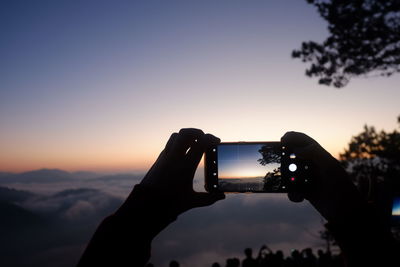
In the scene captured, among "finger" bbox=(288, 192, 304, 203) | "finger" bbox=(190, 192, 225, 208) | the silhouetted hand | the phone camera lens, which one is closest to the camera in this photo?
the silhouetted hand

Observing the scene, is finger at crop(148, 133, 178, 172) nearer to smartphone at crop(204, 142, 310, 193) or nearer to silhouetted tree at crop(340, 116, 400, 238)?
smartphone at crop(204, 142, 310, 193)

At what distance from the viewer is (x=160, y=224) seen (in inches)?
37.4

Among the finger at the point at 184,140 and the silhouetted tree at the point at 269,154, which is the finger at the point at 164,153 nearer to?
the finger at the point at 184,140

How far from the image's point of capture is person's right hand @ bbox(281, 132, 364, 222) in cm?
108

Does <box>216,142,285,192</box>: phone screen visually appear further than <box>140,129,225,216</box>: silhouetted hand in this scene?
Yes

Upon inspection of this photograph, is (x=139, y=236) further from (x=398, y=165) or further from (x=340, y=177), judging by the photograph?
(x=398, y=165)

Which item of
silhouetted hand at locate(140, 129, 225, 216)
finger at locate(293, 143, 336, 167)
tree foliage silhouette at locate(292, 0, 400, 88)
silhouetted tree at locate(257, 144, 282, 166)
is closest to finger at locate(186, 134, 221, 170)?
silhouetted hand at locate(140, 129, 225, 216)

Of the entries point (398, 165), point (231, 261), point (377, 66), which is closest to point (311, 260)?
point (231, 261)

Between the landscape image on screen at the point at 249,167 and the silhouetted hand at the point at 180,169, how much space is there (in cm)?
82

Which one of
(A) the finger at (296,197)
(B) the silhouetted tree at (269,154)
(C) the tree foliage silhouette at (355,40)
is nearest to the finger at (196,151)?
(A) the finger at (296,197)

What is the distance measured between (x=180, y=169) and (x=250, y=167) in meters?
1.24

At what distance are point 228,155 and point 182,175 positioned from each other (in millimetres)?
1065

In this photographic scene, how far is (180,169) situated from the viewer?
3.68ft

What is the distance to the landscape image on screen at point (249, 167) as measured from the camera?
2.10 meters
